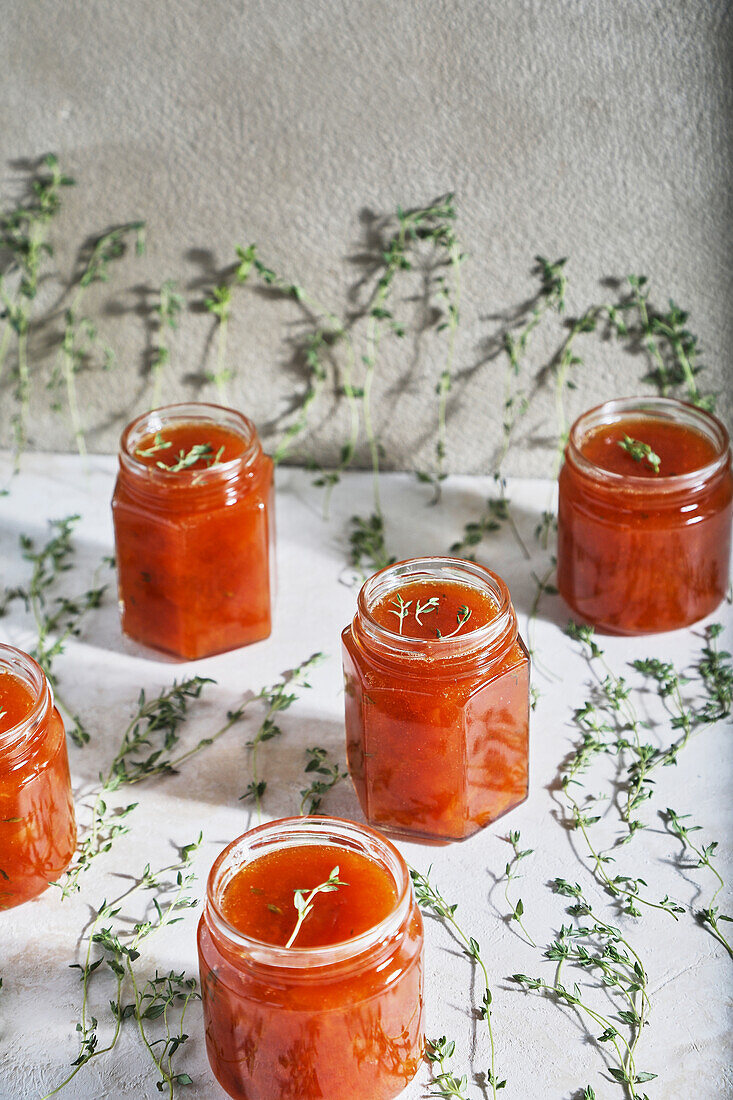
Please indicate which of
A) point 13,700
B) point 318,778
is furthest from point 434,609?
point 13,700

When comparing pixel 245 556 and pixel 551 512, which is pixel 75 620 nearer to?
pixel 245 556

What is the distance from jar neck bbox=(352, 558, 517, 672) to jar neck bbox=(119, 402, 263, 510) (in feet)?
0.84

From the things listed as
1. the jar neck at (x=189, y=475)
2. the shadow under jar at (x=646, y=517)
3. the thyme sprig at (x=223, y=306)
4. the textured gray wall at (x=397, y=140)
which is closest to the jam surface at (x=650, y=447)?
the shadow under jar at (x=646, y=517)

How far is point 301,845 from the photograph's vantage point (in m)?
1.12

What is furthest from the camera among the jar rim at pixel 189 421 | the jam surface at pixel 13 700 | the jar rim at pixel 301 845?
the jar rim at pixel 189 421

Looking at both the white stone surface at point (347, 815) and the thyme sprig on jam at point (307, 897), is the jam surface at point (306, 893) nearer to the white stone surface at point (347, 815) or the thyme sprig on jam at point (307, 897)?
the thyme sprig on jam at point (307, 897)

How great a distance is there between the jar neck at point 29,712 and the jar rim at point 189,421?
0.29 m

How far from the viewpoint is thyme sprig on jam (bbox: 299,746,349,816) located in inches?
52.1

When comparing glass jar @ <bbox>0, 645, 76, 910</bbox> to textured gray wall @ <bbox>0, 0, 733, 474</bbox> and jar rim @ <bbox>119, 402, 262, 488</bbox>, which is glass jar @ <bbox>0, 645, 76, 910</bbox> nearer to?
jar rim @ <bbox>119, 402, 262, 488</bbox>

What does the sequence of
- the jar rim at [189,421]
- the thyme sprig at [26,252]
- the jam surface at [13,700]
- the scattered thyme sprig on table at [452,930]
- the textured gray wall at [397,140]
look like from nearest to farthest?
the scattered thyme sprig on table at [452,930] < the jam surface at [13,700] < the jar rim at [189,421] < the textured gray wall at [397,140] < the thyme sprig at [26,252]

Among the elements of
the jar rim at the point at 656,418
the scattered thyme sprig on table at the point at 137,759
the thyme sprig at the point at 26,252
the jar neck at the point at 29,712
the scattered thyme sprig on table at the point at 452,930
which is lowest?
the scattered thyme sprig on table at the point at 452,930

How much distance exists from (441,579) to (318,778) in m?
0.26

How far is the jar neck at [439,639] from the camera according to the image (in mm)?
1236

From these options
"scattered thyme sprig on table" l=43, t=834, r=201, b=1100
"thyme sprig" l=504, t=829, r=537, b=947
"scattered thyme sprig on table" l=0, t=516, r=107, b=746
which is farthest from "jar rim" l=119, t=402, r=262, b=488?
"thyme sprig" l=504, t=829, r=537, b=947
